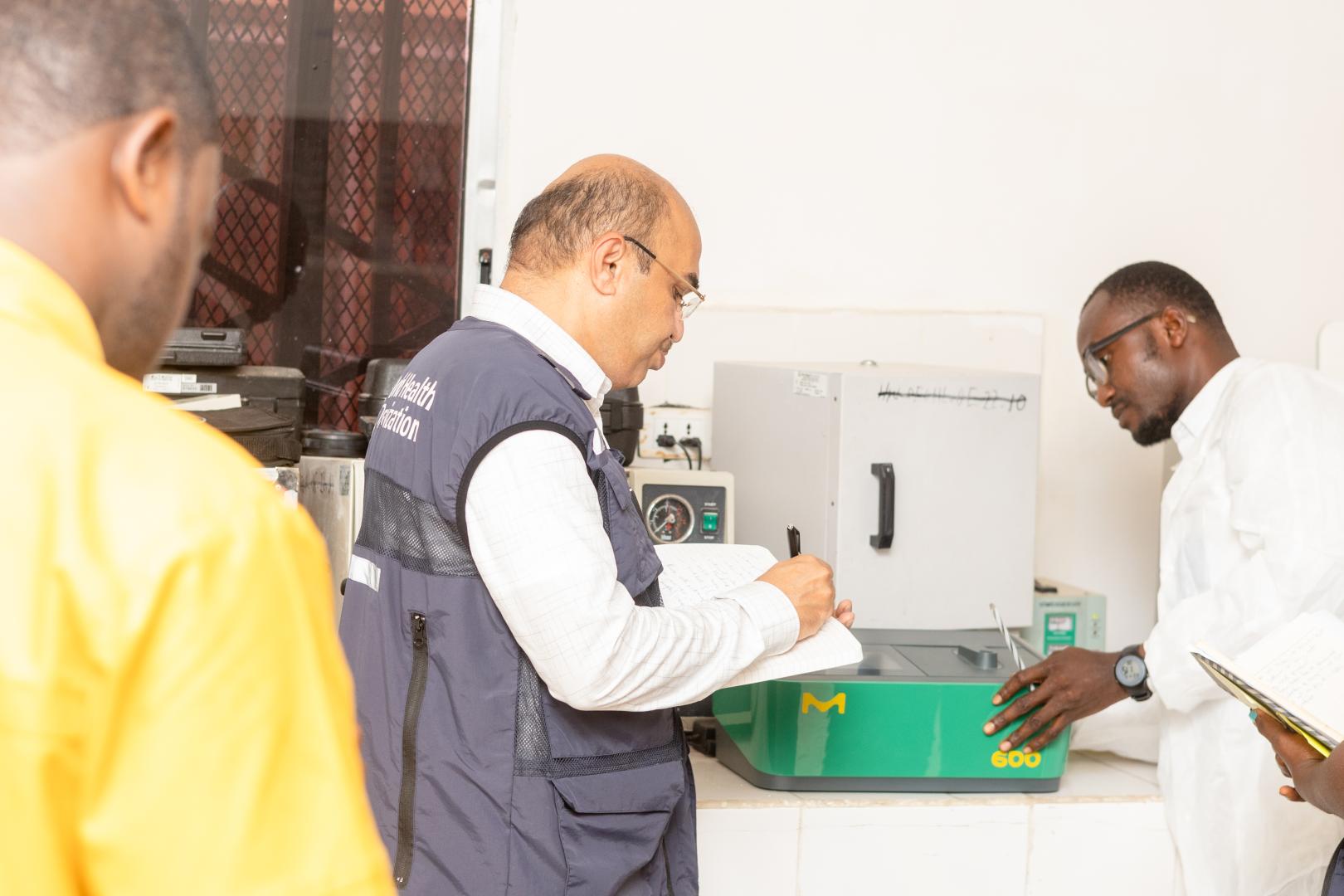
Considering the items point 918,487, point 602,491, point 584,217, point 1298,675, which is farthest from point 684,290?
point 1298,675

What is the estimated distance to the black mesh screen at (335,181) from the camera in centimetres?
259

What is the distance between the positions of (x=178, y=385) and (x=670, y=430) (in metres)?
0.95

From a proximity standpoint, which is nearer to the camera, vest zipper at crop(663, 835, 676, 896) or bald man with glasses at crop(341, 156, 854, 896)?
bald man with glasses at crop(341, 156, 854, 896)

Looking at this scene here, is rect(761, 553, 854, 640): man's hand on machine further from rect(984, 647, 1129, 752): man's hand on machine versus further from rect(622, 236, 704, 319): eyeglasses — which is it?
rect(984, 647, 1129, 752): man's hand on machine

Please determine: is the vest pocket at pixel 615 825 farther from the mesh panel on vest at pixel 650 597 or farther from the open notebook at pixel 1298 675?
the open notebook at pixel 1298 675

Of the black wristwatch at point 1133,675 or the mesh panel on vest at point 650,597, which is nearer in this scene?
the mesh panel on vest at point 650,597

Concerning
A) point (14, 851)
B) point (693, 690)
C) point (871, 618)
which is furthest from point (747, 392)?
point (14, 851)

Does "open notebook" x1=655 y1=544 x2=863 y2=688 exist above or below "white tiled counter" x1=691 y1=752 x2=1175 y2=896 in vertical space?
above

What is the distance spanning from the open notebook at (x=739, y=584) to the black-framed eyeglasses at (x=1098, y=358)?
843mm

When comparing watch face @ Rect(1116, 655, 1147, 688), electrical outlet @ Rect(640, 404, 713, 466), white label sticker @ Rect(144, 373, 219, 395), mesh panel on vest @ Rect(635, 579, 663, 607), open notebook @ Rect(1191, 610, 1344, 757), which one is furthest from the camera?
electrical outlet @ Rect(640, 404, 713, 466)

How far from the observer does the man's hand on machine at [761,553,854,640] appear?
4.71 ft

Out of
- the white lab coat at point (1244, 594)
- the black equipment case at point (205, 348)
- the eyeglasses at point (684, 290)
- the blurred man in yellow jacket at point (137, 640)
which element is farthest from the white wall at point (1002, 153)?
the blurred man in yellow jacket at point (137, 640)

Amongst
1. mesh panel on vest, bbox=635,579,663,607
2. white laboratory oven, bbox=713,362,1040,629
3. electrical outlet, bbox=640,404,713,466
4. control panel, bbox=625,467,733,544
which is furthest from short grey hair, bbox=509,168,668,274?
electrical outlet, bbox=640,404,713,466

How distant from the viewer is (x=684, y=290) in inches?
57.6
